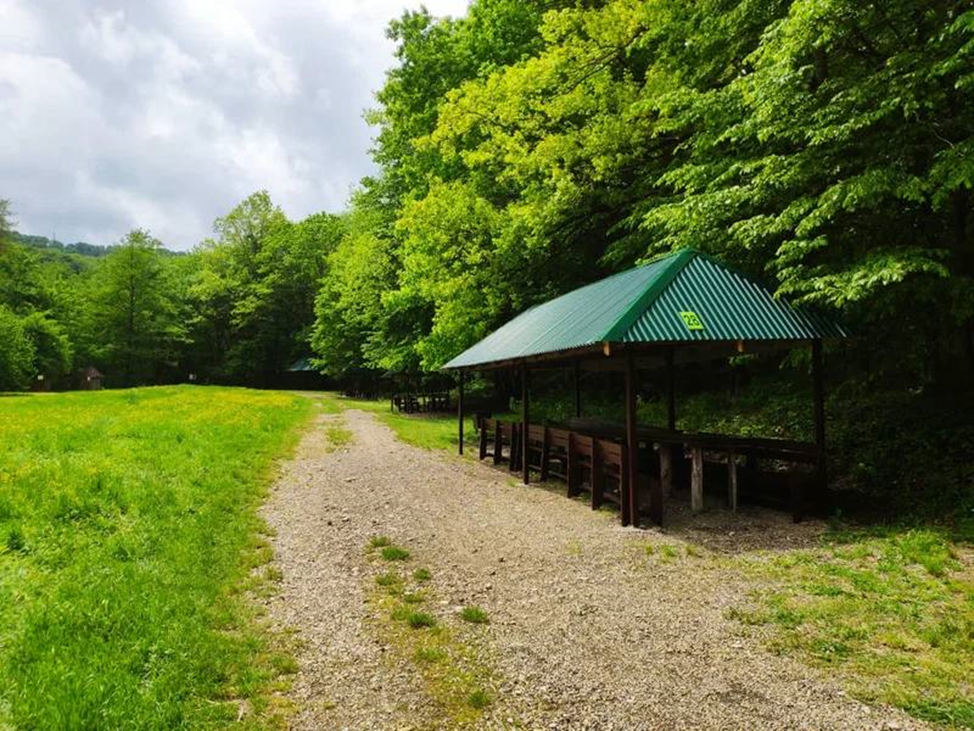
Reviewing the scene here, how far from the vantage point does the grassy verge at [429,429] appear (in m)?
18.9

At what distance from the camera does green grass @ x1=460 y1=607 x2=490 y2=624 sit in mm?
5293

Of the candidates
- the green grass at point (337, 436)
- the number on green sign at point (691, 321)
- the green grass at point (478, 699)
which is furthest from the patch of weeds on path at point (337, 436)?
the green grass at point (478, 699)

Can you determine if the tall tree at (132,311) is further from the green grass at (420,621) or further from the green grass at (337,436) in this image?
the green grass at (420,621)

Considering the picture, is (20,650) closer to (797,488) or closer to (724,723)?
(724,723)

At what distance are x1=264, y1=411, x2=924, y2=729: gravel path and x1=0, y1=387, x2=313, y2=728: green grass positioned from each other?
487 mm

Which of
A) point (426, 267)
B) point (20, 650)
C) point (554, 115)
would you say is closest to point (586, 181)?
point (554, 115)

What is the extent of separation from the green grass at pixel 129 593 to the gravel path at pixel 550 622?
49cm

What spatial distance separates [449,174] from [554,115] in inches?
325

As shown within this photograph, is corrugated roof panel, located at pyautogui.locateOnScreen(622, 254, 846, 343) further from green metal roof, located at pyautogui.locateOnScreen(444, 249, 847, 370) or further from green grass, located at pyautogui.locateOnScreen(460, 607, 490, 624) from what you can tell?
green grass, located at pyautogui.locateOnScreen(460, 607, 490, 624)

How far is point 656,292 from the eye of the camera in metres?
8.84

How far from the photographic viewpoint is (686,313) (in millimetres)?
8570

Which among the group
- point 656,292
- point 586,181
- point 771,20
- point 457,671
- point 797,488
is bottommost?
point 457,671

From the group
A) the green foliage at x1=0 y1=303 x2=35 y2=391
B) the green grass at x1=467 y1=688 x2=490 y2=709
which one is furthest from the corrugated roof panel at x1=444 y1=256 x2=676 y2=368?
the green foliage at x1=0 y1=303 x2=35 y2=391

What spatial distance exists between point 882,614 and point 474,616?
11.8ft
